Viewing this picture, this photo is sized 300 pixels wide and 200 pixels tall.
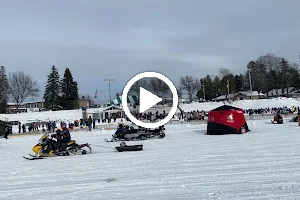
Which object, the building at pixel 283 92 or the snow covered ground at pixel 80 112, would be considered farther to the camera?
the building at pixel 283 92

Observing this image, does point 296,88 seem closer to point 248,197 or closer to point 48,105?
point 48,105

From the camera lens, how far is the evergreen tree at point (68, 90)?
8862 cm

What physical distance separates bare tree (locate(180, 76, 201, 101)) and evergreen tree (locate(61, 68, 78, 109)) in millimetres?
37152

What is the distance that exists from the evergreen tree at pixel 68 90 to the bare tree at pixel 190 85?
1463 inches

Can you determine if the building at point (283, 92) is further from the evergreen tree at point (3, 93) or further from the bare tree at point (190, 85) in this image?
the evergreen tree at point (3, 93)

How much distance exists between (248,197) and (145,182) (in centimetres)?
256

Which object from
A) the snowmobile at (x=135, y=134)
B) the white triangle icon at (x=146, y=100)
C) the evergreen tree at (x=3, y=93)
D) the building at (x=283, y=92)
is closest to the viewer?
the white triangle icon at (x=146, y=100)

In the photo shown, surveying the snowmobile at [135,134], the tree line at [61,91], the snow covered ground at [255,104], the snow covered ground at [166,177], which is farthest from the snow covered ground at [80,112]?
the snow covered ground at [166,177]

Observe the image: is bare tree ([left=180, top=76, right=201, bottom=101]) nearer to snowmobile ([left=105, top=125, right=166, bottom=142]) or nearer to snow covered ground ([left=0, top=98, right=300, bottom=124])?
snow covered ground ([left=0, top=98, right=300, bottom=124])

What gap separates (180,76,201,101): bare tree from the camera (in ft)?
370

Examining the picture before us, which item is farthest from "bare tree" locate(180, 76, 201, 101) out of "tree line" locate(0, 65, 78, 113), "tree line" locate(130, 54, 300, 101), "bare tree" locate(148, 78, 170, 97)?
"bare tree" locate(148, 78, 170, 97)

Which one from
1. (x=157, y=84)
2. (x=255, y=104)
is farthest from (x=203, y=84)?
(x=157, y=84)

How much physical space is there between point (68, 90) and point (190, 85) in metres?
41.8

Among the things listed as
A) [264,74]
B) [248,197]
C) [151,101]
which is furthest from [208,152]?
[264,74]
